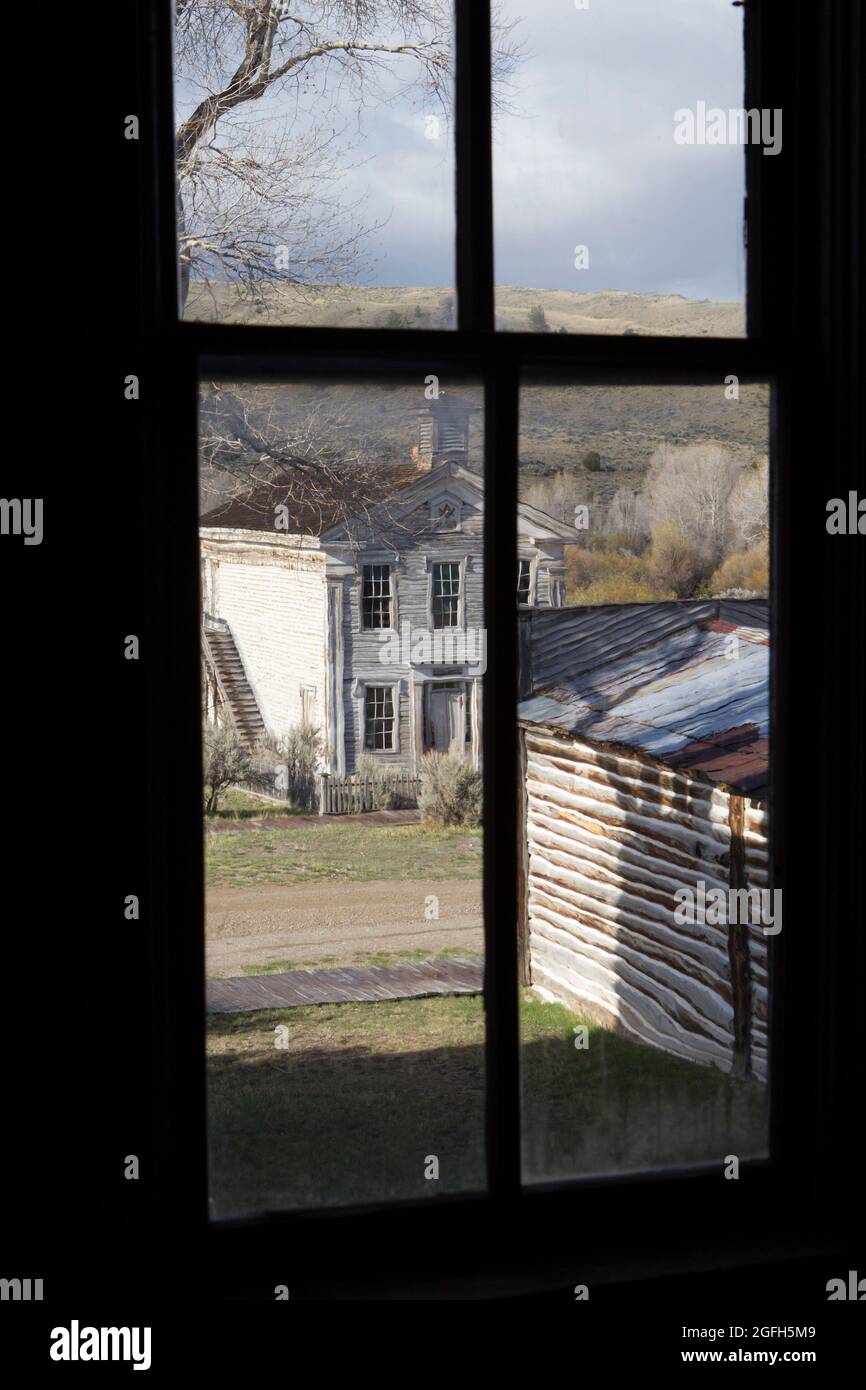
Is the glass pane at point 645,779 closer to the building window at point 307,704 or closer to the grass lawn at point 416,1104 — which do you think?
the grass lawn at point 416,1104

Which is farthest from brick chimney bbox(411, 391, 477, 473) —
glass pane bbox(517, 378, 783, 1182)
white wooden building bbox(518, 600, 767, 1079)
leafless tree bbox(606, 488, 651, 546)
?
white wooden building bbox(518, 600, 767, 1079)

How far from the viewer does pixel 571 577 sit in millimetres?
2719

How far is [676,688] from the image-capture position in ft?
9.35

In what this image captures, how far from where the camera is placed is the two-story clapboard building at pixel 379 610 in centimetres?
257

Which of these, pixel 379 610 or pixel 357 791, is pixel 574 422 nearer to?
pixel 379 610

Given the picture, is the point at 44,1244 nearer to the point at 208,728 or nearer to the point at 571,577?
the point at 208,728

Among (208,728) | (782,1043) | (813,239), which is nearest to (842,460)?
(813,239)

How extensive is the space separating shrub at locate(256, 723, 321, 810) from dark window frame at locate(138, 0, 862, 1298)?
18 centimetres

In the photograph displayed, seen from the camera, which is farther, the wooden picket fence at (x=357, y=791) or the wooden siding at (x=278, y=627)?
the wooden picket fence at (x=357, y=791)

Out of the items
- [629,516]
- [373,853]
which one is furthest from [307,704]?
[629,516]

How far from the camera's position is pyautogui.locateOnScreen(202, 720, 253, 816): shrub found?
101 inches

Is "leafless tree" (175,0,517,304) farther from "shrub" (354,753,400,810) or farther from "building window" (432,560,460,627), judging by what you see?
"shrub" (354,753,400,810)

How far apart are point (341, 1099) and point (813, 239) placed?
2.09 metres

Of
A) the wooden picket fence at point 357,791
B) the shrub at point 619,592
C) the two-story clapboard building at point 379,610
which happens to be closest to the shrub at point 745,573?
the shrub at point 619,592
